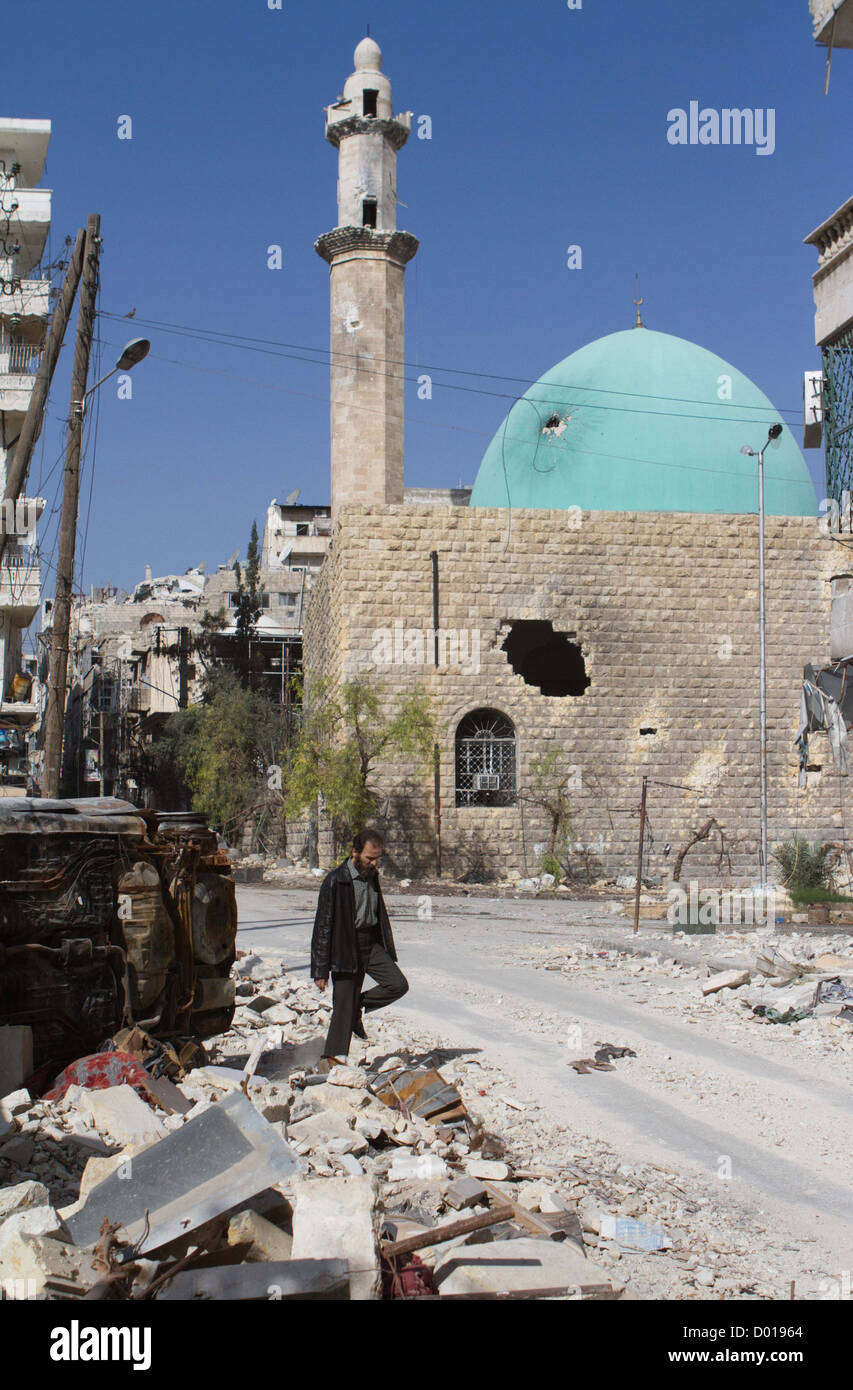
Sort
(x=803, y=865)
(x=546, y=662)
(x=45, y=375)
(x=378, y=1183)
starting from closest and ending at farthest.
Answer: (x=378, y=1183) → (x=45, y=375) → (x=803, y=865) → (x=546, y=662)

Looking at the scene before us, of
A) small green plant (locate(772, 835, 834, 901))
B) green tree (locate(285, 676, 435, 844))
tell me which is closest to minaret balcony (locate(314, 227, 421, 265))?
green tree (locate(285, 676, 435, 844))

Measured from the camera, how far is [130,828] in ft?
19.0

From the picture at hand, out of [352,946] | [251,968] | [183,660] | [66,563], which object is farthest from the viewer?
[183,660]

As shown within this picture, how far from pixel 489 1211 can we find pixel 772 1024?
4521 mm

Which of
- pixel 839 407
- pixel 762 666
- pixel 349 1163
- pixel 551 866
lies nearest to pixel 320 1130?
pixel 349 1163

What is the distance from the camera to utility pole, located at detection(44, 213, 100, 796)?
12672 millimetres

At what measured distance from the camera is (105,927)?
18.0 ft

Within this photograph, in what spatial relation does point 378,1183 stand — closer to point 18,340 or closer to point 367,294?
point 367,294

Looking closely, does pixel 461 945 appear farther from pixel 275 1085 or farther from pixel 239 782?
pixel 239 782

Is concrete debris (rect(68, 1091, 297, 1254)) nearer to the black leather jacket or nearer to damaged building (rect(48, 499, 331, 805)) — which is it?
the black leather jacket

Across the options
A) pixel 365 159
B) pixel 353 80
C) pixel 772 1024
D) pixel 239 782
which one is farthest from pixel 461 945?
pixel 353 80

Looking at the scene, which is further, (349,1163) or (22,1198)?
(349,1163)

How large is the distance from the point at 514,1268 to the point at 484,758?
56.2 feet

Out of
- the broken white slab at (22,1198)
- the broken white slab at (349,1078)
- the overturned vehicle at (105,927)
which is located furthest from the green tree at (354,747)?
the broken white slab at (22,1198)
